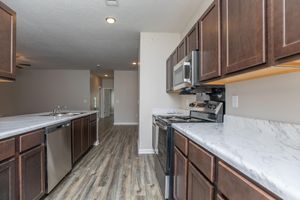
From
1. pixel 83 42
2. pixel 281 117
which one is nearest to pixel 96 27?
pixel 83 42

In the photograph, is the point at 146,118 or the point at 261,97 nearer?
the point at 261,97

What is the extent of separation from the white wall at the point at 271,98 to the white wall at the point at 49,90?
8.16 m

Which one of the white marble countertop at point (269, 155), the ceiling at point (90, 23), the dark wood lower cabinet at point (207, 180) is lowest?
the dark wood lower cabinet at point (207, 180)

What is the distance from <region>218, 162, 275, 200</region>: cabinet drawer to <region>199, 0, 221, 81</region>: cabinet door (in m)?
0.92

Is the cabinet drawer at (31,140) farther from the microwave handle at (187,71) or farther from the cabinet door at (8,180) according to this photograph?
the microwave handle at (187,71)

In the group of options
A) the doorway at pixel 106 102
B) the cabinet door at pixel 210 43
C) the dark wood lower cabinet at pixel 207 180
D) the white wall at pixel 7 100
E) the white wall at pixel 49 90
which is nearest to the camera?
the dark wood lower cabinet at pixel 207 180

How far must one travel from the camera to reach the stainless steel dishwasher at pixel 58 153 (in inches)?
95.3

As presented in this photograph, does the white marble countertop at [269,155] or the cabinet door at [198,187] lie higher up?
the white marble countertop at [269,155]

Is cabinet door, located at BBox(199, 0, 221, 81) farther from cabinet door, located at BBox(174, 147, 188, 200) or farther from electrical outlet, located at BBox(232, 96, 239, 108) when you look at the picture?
cabinet door, located at BBox(174, 147, 188, 200)

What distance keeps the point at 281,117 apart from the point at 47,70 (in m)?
9.64

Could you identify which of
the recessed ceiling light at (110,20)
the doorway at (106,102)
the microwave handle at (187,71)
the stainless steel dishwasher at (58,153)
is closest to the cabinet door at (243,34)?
the microwave handle at (187,71)

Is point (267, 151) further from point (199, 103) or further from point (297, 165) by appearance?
point (199, 103)

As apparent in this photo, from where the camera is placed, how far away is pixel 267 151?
3.47 ft

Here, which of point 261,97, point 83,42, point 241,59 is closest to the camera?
point 241,59
